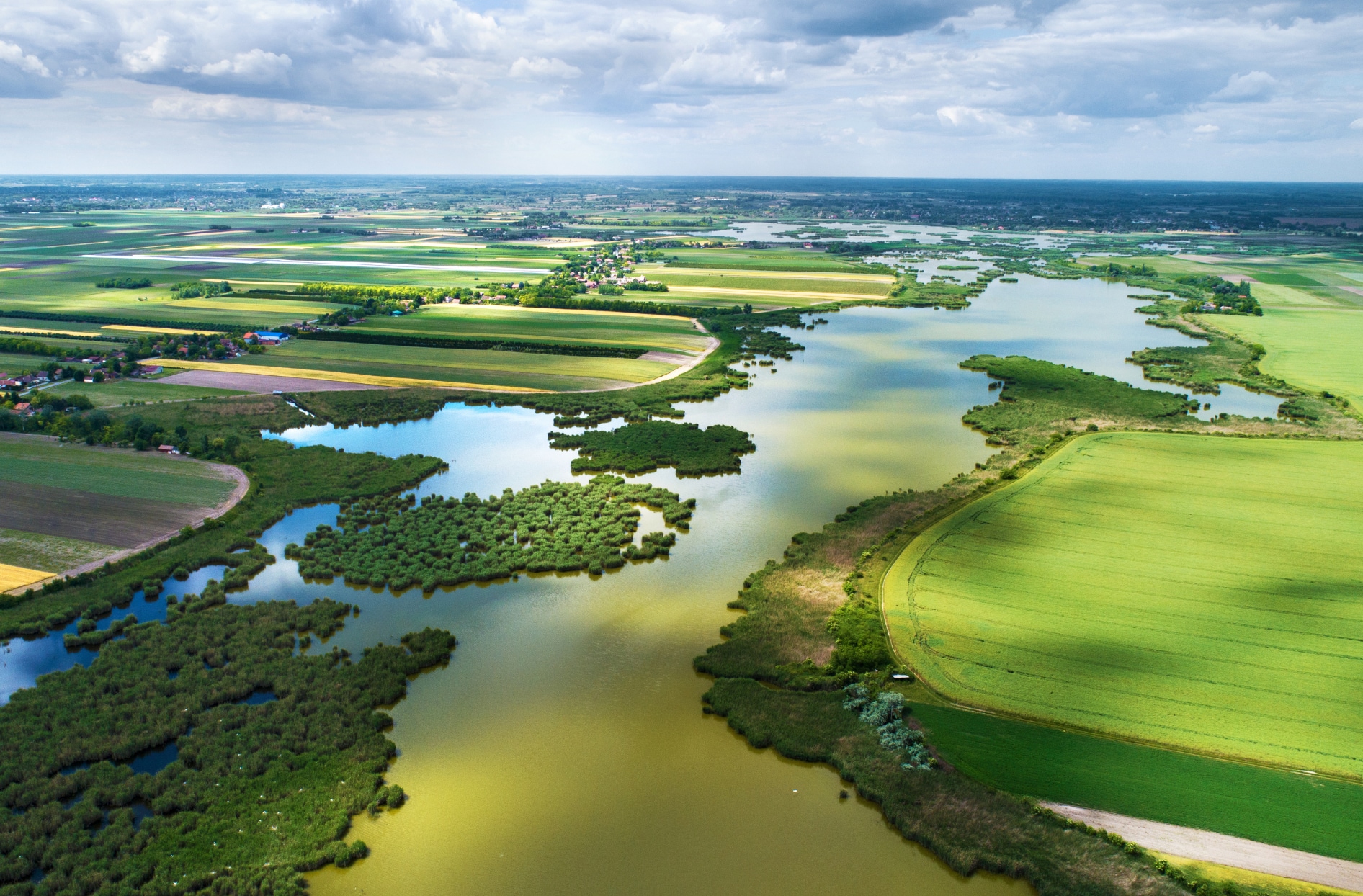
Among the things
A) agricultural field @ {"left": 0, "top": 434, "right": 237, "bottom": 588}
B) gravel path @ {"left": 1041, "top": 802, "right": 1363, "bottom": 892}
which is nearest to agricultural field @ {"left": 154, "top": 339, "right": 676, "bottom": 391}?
agricultural field @ {"left": 0, "top": 434, "right": 237, "bottom": 588}

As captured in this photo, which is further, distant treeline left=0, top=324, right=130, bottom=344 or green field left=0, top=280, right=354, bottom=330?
green field left=0, top=280, right=354, bottom=330

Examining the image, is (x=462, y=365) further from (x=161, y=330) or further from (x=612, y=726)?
(x=612, y=726)

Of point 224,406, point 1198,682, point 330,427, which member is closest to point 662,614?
point 1198,682

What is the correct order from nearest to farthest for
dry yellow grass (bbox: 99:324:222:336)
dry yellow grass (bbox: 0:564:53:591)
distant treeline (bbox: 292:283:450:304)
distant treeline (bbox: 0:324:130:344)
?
dry yellow grass (bbox: 0:564:53:591) < distant treeline (bbox: 0:324:130:344) < dry yellow grass (bbox: 99:324:222:336) < distant treeline (bbox: 292:283:450:304)

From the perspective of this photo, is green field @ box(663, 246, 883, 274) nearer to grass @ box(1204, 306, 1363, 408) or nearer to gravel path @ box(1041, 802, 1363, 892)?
grass @ box(1204, 306, 1363, 408)

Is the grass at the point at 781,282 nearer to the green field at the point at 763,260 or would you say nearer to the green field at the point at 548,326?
the green field at the point at 763,260

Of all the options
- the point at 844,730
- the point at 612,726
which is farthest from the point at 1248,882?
the point at 612,726

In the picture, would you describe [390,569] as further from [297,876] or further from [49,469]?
[49,469]

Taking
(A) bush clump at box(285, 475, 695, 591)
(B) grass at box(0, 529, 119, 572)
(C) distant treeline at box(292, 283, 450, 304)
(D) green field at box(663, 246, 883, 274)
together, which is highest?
(D) green field at box(663, 246, 883, 274)

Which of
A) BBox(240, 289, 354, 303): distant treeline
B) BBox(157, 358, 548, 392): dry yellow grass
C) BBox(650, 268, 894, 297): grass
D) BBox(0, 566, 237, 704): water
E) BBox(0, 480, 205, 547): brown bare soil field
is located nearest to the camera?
BBox(0, 566, 237, 704): water
